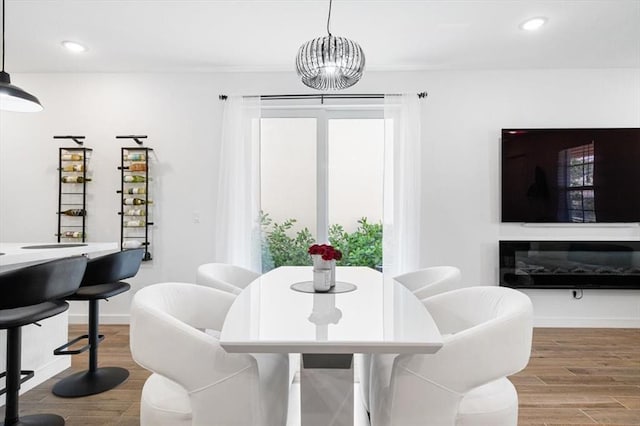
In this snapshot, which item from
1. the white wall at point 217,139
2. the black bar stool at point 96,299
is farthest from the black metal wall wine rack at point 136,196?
the black bar stool at point 96,299

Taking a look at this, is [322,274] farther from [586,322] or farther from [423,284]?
[586,322]

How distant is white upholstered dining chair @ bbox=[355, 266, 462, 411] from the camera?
6.31 ft

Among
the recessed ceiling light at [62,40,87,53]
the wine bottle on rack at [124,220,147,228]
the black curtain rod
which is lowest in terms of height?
the wine bottle on rack at [124,220,147,228]

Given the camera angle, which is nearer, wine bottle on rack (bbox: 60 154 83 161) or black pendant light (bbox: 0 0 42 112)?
black pendant light (bbox: 0 0 42 112)

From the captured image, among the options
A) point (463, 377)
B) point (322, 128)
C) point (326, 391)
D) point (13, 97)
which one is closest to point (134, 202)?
point (13, 97)

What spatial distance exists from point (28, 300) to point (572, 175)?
14.2ft

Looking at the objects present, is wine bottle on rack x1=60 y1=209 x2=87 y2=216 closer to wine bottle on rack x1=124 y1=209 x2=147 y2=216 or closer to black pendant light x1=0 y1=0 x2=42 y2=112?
wine bottle on rack x1=124 y1=209 x2=147 y2=216

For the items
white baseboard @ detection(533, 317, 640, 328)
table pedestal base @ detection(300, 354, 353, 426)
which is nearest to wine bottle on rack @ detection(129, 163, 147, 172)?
table pedestal base @ detection(300, 354, 353, 426)

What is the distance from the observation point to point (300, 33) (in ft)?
9.68

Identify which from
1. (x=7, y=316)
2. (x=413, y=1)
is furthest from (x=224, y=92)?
(x=7, y=316)

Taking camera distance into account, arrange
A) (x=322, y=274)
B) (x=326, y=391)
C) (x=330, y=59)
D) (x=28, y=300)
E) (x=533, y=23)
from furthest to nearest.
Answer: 1. (x=533, y=23)
2. (x=330, y=59)
3. (x=322, y=274)
4. (x=28, y=300)
5. (x=326, y=391)

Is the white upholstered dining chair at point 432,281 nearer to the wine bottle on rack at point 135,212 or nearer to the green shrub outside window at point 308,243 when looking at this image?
the green shrub outside window at point 308,243

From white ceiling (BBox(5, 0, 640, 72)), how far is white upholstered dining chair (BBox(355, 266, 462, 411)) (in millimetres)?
1905

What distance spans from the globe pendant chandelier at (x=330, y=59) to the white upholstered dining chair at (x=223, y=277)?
132 centimetres
